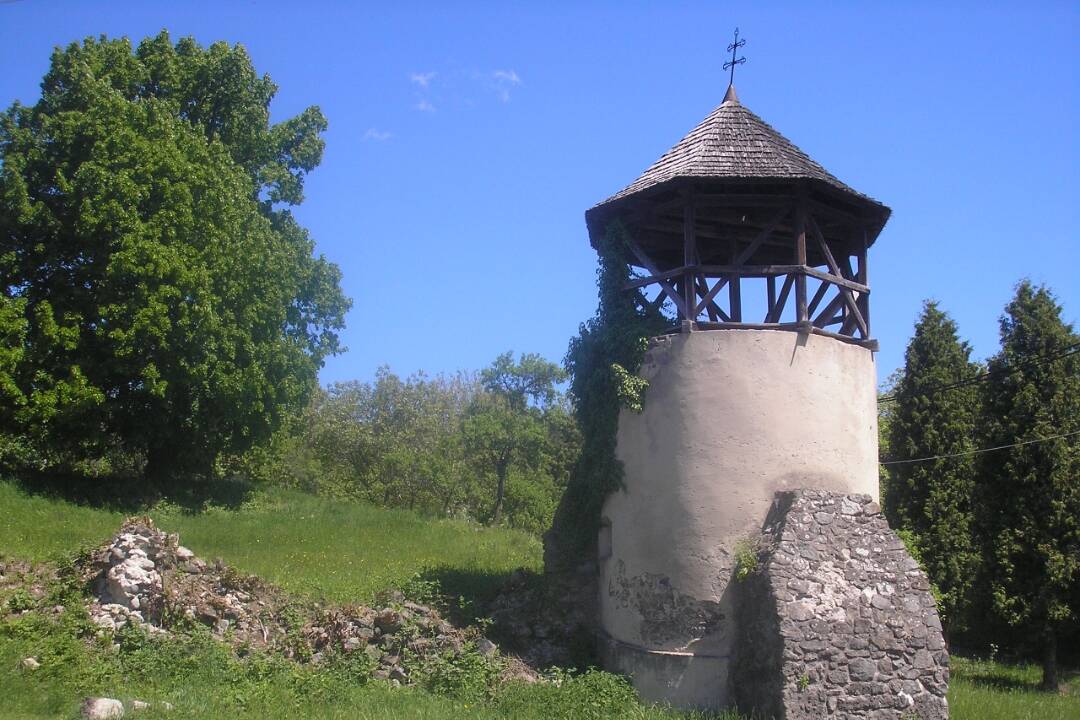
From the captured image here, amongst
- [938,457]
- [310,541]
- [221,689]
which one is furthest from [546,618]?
[938,457]

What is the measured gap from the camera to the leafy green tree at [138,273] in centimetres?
1845

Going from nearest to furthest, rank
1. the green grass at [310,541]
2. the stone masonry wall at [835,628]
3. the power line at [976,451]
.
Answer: the stone masonry wall at [835,628]
the green grass at [310,541]
the power line at [976,451]

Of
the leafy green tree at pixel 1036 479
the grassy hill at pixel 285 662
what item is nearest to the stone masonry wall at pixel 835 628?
the grassy hill at pixel 285 662

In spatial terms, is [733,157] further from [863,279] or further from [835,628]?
[835,628]

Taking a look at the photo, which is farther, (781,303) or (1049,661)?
(1049,661)

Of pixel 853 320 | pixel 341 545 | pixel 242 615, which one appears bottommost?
pixel 242 615

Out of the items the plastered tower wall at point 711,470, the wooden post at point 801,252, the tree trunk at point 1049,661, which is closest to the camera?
the plastered tower wall at point 711,470

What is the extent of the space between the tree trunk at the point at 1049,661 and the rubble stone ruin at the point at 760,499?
34.1 ft

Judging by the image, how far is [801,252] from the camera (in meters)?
12.5

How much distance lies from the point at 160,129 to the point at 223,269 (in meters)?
3.63

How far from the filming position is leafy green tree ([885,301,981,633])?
22344 millimetres

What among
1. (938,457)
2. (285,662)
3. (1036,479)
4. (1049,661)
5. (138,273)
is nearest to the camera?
(285,662)

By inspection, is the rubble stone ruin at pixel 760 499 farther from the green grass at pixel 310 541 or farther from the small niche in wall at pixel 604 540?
the green grass at pixel 310 541

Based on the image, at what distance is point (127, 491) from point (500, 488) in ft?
50.4
